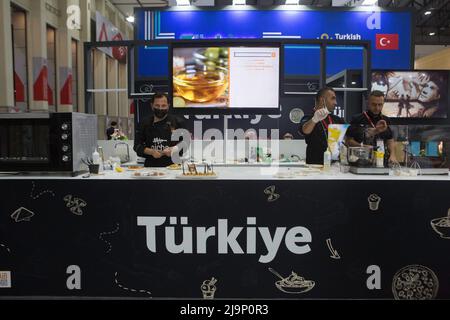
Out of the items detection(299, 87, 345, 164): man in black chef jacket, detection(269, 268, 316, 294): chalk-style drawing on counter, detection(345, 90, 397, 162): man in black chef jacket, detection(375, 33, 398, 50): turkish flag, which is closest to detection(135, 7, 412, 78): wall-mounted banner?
detection(375, 33, 398, 50): turkish flag

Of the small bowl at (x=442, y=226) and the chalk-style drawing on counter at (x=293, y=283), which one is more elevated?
the small bowl at (x=442, y=226)

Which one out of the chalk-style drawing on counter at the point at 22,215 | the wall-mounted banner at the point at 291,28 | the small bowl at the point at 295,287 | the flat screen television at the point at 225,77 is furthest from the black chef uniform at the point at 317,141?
the wall-mounted banner at the point at 291,28

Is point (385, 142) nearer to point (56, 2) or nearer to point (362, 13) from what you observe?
point (362, 13)

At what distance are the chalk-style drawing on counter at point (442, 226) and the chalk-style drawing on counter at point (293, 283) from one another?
2.41ft

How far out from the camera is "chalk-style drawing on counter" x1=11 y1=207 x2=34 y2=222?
2.35 m

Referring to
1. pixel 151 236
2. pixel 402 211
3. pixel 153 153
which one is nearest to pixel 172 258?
pixel 151 236

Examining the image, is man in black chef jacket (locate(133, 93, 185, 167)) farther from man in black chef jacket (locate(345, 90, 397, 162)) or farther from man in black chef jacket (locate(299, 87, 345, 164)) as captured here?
man in black chef jacket (locate(345, 90, 397, 162))

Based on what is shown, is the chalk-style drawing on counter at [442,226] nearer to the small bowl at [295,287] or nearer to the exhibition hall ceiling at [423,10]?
the small bowl at [295,287]

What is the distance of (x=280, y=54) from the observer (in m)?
2.92

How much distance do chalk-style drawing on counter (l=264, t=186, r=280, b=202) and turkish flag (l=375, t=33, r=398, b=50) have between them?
4.97 meters

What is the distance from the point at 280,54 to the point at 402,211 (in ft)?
4.40

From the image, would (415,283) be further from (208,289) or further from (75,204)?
(75,204)

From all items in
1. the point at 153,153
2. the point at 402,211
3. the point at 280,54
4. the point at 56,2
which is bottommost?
the point at 402,211

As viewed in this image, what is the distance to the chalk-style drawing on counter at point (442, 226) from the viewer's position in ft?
7.45
